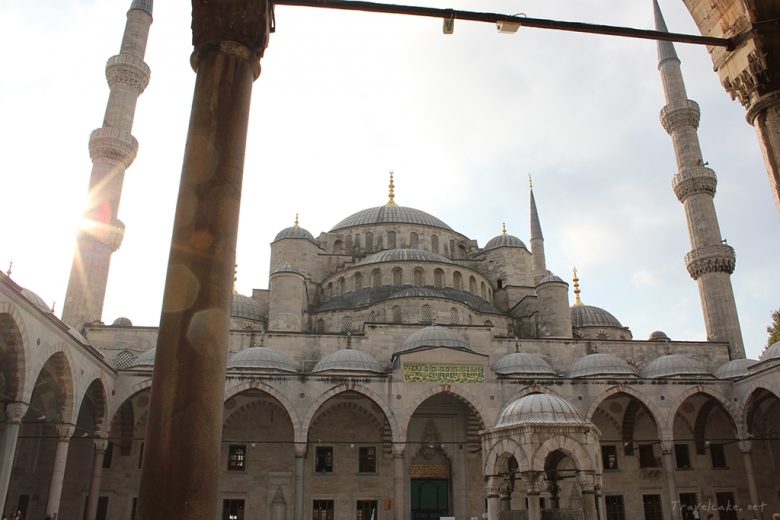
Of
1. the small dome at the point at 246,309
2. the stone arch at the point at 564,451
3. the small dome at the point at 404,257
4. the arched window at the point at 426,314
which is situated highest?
the small dome at the point at 404,257

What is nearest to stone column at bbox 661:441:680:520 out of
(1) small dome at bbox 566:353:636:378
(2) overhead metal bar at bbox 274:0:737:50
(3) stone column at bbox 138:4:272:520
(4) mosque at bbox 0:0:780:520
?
(4) mosque at bbox 0:0:780:520

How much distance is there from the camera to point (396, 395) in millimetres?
17891

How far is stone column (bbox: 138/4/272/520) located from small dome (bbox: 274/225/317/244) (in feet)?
77.3

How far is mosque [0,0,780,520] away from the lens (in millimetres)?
17500

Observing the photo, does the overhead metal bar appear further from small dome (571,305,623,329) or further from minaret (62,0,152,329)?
small dome (571,305,623,329)

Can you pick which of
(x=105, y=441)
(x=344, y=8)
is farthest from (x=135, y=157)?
(x=344, y=8)

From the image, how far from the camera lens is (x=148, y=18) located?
75.9 ft

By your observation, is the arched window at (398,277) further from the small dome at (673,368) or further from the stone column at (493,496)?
the stone column at (493,496)

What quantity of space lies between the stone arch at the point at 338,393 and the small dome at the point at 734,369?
413 inches

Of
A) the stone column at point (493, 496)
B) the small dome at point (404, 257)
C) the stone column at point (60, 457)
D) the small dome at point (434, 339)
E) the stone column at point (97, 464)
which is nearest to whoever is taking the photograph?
the stone column at point (493, 496)

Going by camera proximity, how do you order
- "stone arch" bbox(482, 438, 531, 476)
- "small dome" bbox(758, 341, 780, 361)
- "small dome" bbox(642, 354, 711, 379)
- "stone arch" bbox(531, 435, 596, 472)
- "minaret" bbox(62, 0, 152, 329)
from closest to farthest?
"stone arch" bbox(531, 435, 596, 472) → "stone arch" bbox(482, 438, 531, 476) → "small dome" bbox(758, 341, 780, 361) → "small dome" bbox(642, 354, 711, 379) → "minaret" bbox(62, 0, 152, 329)

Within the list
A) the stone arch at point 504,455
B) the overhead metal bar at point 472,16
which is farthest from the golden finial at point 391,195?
the overhead metal bar at point 472,16

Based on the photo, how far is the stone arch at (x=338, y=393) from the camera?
17375 millimetres

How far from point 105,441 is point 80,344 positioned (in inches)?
128
